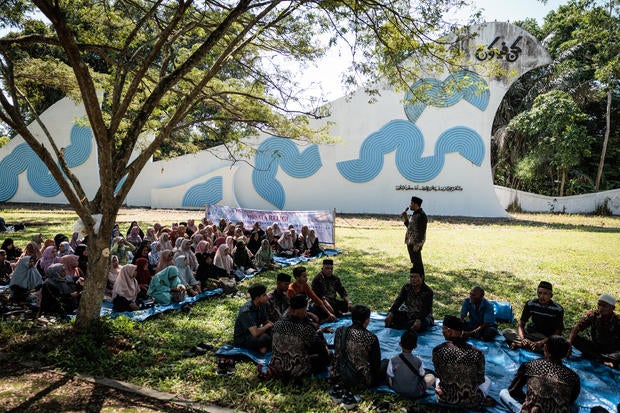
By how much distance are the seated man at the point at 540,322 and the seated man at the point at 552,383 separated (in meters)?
1.77

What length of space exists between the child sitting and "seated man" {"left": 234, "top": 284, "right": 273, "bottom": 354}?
1.56 meters

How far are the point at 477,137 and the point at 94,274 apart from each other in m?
19.9

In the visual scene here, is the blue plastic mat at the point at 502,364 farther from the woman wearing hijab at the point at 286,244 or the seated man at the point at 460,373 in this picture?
the woman wearing hijab at the point at 286,244

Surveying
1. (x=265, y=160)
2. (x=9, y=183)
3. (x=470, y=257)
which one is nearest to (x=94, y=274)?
(x=470, y=257)

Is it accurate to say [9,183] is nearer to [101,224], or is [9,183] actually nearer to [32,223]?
[32,223]

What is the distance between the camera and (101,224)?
488cm

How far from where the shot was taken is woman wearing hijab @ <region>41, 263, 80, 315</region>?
19.6 ft

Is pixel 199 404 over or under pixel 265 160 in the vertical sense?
under

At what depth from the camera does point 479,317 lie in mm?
5629

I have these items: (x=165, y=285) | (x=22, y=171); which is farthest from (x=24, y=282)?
(x=22, y=171)

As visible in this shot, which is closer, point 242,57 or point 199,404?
point 199,404

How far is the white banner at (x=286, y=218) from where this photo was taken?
538 inches

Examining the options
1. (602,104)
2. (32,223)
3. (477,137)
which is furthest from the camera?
(602,104)

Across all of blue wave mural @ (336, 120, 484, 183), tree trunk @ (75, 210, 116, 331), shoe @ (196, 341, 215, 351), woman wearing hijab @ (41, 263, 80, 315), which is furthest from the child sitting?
blue wave mural @ (336, 120, 484, 183)
